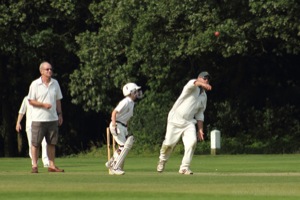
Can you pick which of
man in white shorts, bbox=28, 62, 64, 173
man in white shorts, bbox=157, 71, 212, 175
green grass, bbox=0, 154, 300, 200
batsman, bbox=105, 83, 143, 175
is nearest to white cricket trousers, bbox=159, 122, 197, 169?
man in white shorts, bbox=157, 71, 212, 175

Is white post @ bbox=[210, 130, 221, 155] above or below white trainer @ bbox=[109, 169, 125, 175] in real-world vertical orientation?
below

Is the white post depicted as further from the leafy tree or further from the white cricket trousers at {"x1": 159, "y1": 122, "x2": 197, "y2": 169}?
the white cricket trousers at {"x1": 159, "y1": 122, "x2": 197, "y2": 169}

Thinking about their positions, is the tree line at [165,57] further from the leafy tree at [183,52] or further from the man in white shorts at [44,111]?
the man in white shorts at [44,111]

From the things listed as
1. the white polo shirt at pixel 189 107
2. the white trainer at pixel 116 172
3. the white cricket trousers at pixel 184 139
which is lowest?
the white trainer at pixel 116 172

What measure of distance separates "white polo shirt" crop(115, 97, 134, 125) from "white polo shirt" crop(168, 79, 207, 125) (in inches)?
40.0

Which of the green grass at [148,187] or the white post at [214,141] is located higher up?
the green grass at [148,187]

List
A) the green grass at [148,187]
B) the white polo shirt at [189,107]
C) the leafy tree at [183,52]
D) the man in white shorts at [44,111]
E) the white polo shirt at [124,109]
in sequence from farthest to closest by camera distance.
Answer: the leafy tree at [183,52] → the man in white shorts at [44,111] → the white polo shirt at [189,107] → the white polo shirt at [124,109] → the green grass at [148,187]

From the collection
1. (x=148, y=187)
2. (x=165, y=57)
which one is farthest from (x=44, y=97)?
(x=165, y=57)

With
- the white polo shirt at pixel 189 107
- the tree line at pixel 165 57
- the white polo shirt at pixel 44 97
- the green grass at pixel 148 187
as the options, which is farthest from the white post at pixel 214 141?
the green grass at pixel 148 187

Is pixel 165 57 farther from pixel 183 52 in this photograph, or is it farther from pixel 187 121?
pixel 187 121

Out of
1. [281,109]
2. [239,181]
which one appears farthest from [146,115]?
[239,181]

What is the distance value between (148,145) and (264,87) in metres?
6.59

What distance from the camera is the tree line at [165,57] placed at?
38.7m

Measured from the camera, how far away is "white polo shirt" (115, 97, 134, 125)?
2029cm
